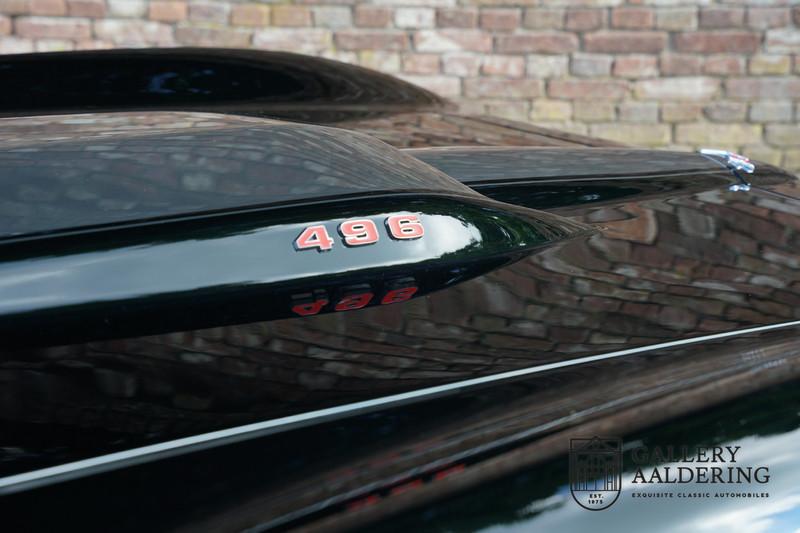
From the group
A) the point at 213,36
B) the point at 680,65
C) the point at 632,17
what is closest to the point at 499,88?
the point at 632,17

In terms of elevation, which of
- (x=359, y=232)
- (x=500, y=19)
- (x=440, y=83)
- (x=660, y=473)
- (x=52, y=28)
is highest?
(x=500, y=19)

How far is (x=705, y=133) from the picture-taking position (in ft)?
22.6

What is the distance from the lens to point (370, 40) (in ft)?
21.3

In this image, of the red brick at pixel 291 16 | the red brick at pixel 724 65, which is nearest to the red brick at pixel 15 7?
the red brick at pixel 291 16

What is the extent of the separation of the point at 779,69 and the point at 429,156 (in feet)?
20.7

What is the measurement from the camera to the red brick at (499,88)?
666 cm

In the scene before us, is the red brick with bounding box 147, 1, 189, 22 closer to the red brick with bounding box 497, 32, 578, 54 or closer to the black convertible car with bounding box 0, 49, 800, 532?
the red brick with bounding box 497, 32, 578, 54

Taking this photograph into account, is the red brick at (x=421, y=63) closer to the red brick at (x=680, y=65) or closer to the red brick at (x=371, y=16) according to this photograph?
the red brick at (x=371, y=16)

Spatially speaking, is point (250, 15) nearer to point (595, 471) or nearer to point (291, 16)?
point (291, 16)

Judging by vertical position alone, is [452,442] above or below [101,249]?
below

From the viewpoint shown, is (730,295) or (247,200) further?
(730,295)

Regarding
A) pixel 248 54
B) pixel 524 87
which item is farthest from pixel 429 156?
pixel 524 87

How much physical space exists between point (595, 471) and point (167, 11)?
244 inches

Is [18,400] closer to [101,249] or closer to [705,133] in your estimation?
[101,249]
